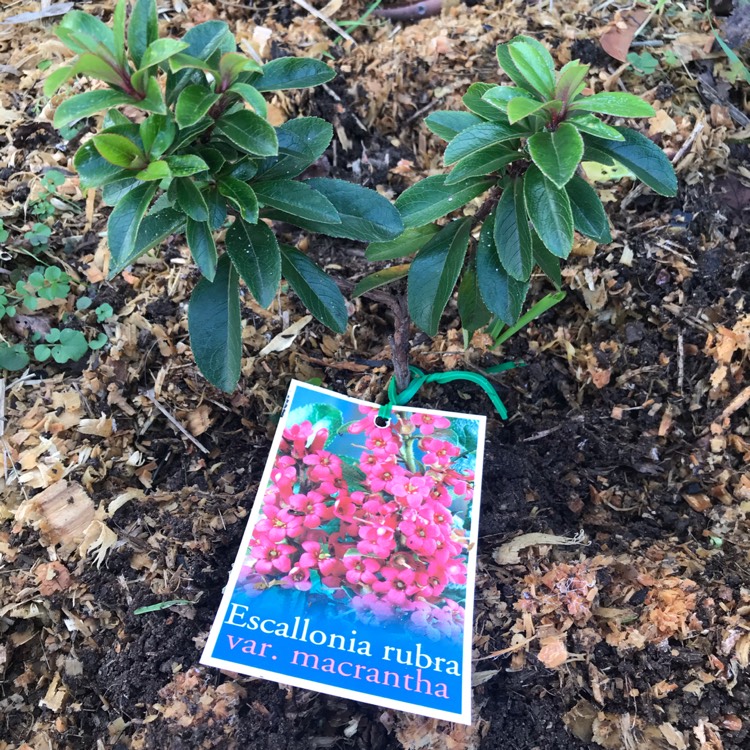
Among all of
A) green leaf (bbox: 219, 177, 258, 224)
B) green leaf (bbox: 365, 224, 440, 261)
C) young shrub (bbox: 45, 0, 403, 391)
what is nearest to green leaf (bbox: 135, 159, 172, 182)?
young shrub (bbox: 45, 0, 403, 391)

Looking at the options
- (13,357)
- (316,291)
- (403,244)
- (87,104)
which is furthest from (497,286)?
(13,357)

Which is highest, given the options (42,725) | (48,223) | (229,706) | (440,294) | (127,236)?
(127,236)

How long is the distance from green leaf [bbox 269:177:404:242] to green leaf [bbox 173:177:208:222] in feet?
0.57

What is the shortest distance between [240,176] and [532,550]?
0.90 metres

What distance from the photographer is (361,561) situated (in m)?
1.27

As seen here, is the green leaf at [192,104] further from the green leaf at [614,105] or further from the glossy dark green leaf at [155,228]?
the green leaf at [614,105]

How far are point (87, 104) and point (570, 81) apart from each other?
632mm

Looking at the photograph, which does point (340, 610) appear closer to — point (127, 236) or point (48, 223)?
point (127, 236)

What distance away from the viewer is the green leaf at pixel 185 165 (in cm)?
82

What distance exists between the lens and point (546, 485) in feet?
4.60

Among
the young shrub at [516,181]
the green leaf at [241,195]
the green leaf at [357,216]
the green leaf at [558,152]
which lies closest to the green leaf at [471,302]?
the young shrub at [516,181]

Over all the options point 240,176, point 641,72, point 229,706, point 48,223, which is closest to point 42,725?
point 229,706

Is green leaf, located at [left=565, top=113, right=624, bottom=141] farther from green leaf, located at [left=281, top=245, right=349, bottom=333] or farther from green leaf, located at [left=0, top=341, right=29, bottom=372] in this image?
green leaf, located at [left=0, top=341, right=29, bottom=372]

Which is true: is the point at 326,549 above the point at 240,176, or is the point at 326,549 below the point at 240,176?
below
